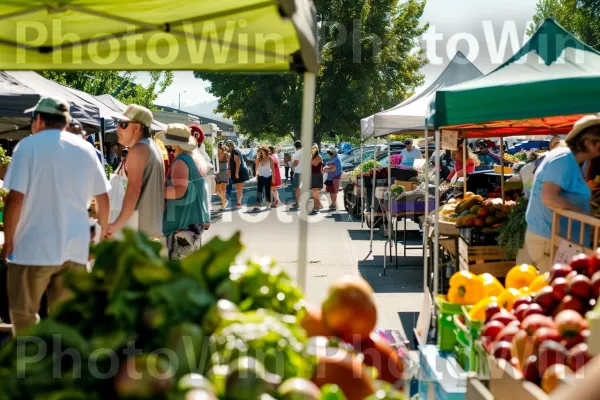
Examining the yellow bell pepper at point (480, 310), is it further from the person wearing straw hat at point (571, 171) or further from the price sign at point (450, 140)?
the price sign at point (450, 140)

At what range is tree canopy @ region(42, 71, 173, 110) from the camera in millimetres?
19253

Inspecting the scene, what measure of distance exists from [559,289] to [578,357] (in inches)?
23.7

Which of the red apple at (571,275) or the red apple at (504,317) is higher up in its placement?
the red apple at (571,275)

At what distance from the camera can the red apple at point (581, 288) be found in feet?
9.07

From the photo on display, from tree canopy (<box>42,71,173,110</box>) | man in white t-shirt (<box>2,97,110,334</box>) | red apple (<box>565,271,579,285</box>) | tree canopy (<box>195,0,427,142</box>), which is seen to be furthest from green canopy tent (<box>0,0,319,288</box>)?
tree canopy (<box>195,0,427,142</box>)

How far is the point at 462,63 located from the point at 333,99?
26.7 m

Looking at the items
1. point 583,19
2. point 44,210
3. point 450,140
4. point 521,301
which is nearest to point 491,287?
point 521,301

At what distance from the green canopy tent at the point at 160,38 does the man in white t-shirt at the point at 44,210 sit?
40 cm

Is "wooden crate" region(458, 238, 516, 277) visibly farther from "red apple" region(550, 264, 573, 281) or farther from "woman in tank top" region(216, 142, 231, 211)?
"woman in tank top" region(216, 142, 231, 211)

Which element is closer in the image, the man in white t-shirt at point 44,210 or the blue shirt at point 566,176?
the man in white t-shirt at point 44,210

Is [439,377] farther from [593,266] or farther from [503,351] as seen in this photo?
[593,266]

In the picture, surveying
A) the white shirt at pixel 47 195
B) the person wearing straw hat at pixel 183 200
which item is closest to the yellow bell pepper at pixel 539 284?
the white shirt at pixel 47 195

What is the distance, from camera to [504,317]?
289 centimetres

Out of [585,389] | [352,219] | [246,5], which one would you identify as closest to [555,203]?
[246,5]
